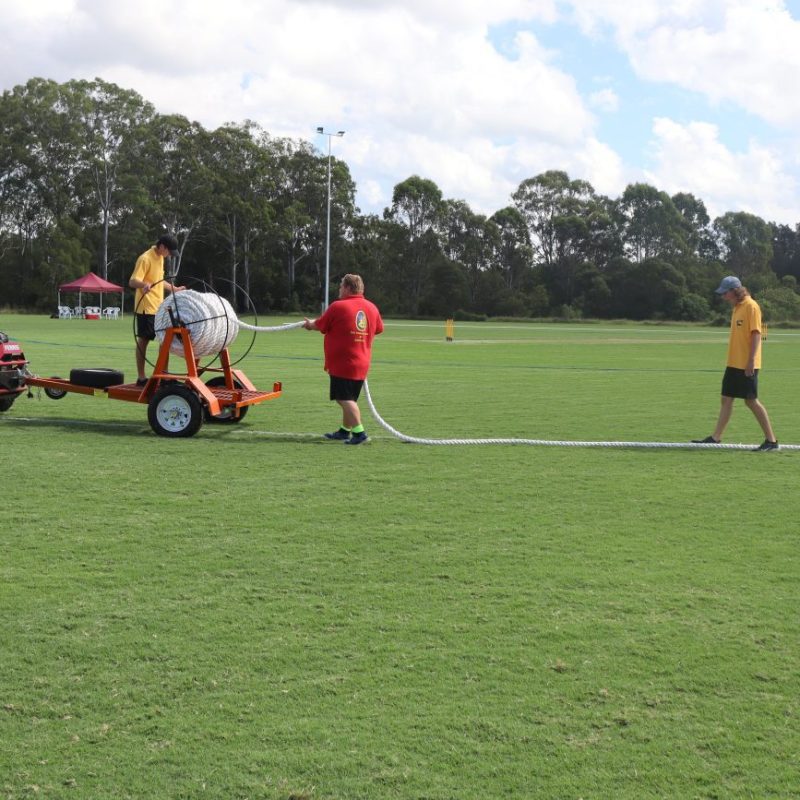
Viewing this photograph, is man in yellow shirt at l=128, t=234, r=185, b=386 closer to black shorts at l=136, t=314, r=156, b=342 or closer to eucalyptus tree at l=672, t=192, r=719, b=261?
→ black shorts at l=136, t=314, r=156, b=342

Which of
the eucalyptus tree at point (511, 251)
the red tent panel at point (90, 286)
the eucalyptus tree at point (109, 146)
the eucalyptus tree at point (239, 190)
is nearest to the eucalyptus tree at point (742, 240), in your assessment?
the eucalyptus tree at point (511, 251)

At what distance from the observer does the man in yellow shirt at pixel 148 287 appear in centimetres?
1172

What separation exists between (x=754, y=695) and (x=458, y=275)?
299 ft

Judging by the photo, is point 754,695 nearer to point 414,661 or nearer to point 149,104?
point 414,661

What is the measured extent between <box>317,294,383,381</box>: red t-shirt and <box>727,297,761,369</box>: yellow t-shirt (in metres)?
3.91

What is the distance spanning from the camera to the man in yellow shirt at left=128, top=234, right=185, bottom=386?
11.7 metres

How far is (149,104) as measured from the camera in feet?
278

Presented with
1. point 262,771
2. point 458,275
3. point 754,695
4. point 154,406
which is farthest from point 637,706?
point 458,275

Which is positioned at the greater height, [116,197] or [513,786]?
[116,197]

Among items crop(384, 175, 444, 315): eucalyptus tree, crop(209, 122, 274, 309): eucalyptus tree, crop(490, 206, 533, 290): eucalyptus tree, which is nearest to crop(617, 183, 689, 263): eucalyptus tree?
crop(490, 206, 533, 290): eucalyptus tree

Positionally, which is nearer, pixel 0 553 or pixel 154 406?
pixel 0 553

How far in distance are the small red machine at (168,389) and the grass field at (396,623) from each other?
2.56 ft

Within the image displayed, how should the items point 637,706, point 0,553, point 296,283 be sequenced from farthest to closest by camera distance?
point 296,283, point 0,553, point 637,706

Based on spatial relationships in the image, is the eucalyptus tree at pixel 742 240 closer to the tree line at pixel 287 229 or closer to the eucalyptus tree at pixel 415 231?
the tree line at pixel 287 229
